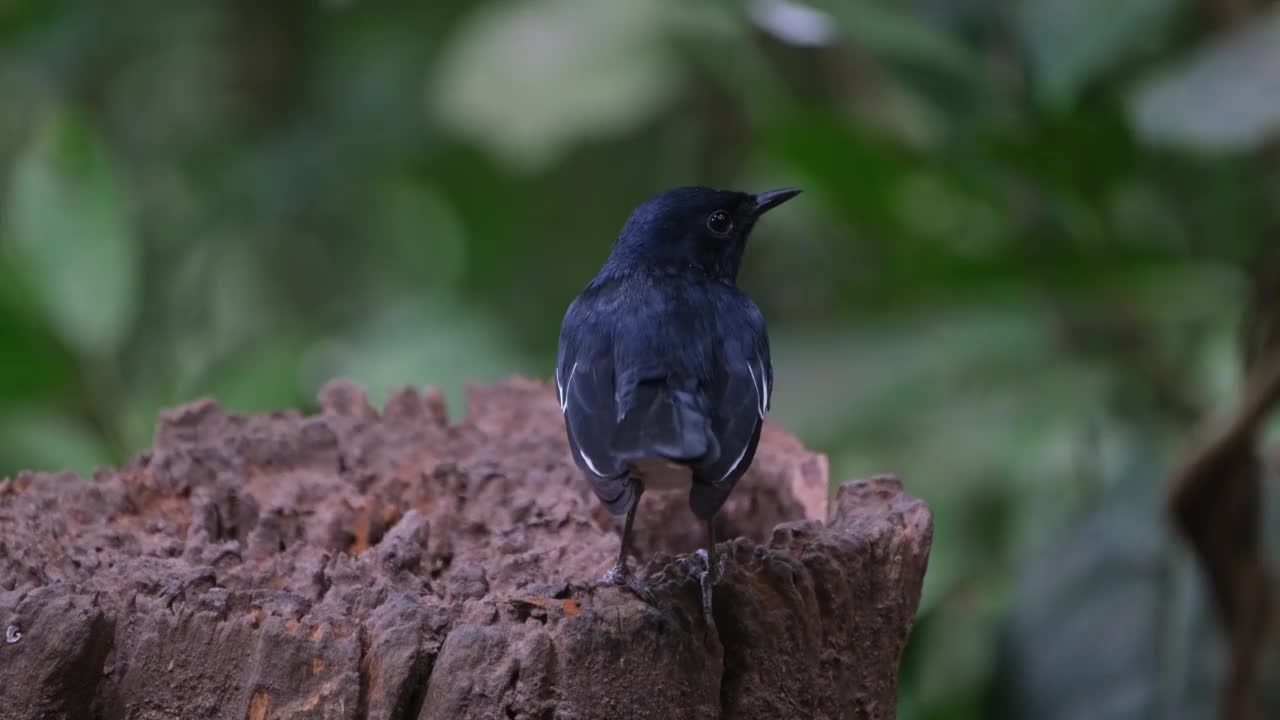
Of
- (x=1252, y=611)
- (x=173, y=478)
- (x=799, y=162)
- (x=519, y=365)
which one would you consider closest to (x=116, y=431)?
(x=519, y=365)

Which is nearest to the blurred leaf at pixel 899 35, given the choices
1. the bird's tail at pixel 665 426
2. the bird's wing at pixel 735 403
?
the bird's wing at pixel 735 403

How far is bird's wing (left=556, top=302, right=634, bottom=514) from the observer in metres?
2.15

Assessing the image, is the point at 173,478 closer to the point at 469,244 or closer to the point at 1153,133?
the point at 1153,133

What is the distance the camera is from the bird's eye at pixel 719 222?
303 centimetres

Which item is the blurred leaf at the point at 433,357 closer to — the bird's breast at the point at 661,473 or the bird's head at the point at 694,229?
the bird's head at the point at 694,229

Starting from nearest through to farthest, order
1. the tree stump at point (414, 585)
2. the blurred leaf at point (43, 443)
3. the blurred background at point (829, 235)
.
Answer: the tree stump at point (414, 585), the blurred background at point (829, 235), the blurred leaf at point (43, 443)

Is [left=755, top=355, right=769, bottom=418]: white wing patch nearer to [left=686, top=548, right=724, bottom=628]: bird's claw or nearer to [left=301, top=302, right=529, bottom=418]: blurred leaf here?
[left=686, top=548, right=724, bottom=628]: bird's claw

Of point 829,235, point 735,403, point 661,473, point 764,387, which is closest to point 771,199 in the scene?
point 764,387

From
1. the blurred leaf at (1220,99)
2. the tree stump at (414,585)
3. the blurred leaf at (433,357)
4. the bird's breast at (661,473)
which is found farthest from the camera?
the blurred leaf at (433,357)

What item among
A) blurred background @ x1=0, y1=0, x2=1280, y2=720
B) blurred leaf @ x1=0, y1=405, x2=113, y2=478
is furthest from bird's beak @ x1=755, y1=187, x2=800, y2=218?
blurred leaf @ x1=0, y1=405, x2=113, y2=478

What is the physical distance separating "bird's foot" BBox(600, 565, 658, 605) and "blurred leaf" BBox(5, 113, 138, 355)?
2492 mm

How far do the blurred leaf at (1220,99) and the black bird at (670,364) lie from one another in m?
1.10

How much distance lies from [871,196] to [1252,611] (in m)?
1.97

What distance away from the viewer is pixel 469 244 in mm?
6555
